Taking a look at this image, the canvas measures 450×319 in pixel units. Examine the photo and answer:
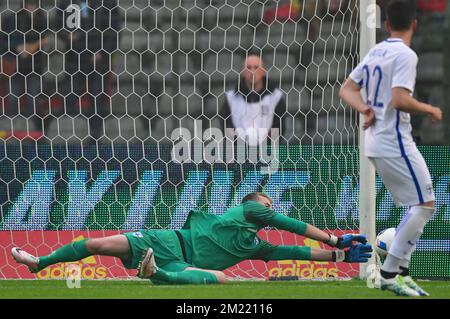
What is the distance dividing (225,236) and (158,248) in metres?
0.45

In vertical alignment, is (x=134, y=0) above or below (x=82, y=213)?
above

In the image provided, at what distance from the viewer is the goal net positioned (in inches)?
299

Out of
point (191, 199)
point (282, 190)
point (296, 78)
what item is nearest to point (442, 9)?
point (296, 78)

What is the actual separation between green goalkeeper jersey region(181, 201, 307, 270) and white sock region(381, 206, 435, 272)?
1.37 meters

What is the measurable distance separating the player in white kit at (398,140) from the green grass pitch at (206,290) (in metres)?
0.24

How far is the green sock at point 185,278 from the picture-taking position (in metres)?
6.71

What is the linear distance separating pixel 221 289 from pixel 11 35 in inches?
96.4

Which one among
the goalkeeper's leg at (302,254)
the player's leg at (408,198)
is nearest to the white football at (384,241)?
the goalkeeper's leg at (302,254)

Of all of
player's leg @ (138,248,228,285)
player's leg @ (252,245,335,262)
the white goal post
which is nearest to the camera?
player's leg @ (138,248,228,285)

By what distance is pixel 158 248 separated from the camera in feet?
23.1

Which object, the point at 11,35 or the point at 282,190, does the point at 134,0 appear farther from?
the point at 282,190

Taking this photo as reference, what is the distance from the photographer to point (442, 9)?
794 centimetres

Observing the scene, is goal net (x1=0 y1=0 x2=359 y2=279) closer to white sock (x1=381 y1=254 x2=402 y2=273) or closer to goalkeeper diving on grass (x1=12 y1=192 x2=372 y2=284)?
goalkeeper diving on grass (x1=12 y1=192 x2=372 y2=284)

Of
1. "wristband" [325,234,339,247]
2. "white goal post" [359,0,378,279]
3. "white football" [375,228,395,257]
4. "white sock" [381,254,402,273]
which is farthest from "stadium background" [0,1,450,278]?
"white sock" [381,254,402,273]
